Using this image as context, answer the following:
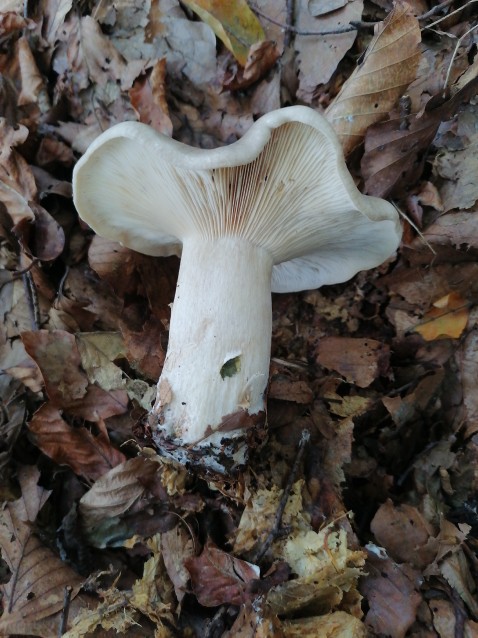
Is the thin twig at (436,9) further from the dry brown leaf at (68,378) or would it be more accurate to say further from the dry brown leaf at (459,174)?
the dry brown leaf at (68,378)

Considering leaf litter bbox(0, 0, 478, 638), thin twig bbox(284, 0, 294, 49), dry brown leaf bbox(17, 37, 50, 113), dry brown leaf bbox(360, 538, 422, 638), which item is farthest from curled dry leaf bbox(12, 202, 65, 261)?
dry brown leaf bbox(360, 538, 422, 638)

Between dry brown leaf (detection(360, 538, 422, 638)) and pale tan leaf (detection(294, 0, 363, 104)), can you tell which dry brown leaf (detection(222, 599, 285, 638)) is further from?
pale tan leaf (detection(294, 0, 363, 104))

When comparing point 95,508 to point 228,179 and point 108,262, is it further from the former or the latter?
point 228,179

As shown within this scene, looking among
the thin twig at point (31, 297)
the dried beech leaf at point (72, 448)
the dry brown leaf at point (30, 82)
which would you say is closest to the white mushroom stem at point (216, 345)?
the dried beech leaf at point (72, 448)

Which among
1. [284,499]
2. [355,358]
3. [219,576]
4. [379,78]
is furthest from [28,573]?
[379,78]

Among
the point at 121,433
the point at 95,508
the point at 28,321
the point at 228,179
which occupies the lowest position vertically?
the point at 95,508

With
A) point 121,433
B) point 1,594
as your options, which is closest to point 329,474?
point 121,433
